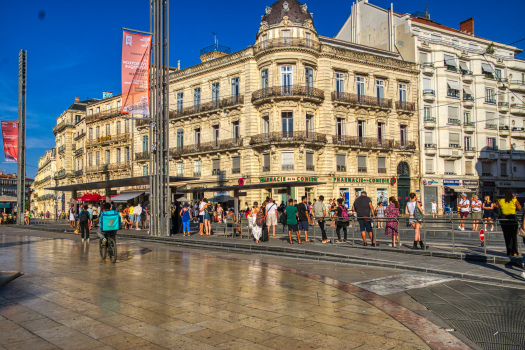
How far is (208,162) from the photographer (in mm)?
40781

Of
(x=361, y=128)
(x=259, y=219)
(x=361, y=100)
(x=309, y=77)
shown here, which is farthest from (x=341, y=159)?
(x=259, y=219)

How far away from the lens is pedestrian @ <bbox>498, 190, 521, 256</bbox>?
1038 centimetres

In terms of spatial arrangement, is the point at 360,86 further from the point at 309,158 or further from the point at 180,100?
the point at 180,100

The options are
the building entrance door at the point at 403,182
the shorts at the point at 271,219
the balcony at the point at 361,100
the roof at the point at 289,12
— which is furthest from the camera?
the building entrance door at the point at 403,182

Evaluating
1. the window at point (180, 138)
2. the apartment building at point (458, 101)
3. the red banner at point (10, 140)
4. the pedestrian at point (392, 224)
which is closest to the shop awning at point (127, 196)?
the red banner at point (10, 140)

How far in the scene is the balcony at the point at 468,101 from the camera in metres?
44.0

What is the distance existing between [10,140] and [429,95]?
38.4 meters

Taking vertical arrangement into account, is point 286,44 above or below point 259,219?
above

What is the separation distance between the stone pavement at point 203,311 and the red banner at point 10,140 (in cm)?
2796

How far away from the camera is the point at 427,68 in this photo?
138ft

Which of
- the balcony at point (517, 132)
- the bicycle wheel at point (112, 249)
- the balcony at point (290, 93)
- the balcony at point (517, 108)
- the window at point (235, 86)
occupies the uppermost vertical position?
the window at point (235, 86)

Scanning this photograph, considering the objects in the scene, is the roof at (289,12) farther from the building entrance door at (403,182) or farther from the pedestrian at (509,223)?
the pedestrian at (509,223)

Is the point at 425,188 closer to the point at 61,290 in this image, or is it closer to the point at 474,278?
the point at 474,278

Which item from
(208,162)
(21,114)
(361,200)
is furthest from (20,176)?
(361,200)
